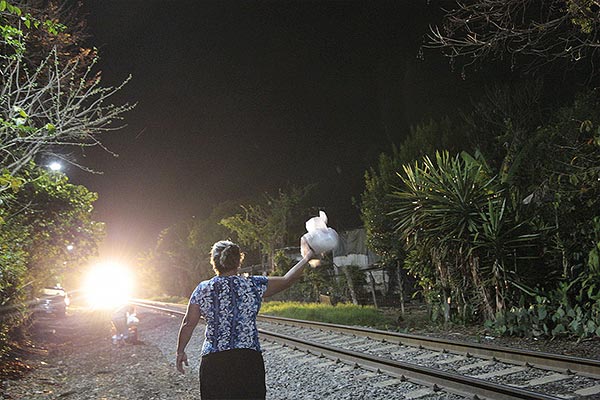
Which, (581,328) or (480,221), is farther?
(480,221)

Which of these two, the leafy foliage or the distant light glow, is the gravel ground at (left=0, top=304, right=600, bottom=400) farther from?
the leafy foliage

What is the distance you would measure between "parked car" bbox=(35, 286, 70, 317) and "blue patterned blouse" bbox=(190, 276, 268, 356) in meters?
20.2

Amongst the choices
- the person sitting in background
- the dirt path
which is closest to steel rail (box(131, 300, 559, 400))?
the dirt path

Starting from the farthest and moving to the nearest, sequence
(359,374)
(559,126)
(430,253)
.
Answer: (559,126), (430,253), (359,374)

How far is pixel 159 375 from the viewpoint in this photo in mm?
9602

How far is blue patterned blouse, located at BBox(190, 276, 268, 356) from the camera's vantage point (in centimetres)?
354

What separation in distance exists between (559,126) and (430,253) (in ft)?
19.8

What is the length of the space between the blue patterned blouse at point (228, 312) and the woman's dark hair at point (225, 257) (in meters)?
0.07

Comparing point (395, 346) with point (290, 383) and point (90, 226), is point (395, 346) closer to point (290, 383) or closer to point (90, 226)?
point (290, 383)

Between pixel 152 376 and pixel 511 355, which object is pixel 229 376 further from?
pixel 152 376

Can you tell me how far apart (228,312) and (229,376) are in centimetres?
40

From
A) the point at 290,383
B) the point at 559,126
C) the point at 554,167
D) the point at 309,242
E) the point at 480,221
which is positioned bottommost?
the point at 290,383

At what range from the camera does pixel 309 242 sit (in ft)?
12.2

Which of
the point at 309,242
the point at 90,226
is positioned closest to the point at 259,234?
the point at 90,226
